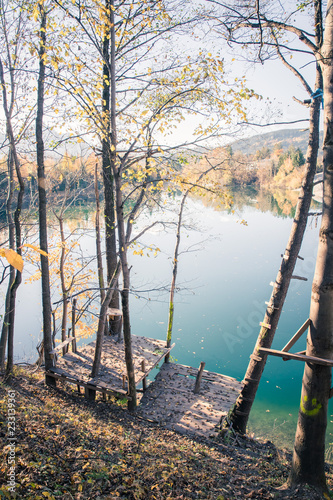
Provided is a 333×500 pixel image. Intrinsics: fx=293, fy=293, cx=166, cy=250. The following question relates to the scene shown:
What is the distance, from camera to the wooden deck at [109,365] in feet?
29.0

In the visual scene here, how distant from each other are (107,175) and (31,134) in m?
2.61

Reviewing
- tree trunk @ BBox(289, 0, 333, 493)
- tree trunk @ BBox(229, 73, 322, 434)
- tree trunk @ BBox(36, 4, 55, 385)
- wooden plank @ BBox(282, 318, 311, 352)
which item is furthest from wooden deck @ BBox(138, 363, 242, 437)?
wooden plank @ BBox(282, 318, 311, 352)

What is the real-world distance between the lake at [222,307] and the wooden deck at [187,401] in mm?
2193

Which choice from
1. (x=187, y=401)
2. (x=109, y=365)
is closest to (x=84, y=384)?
(x=109, y=365)

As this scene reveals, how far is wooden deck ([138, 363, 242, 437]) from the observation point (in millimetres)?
8195

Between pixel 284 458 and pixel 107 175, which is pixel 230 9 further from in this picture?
pixel 284 458

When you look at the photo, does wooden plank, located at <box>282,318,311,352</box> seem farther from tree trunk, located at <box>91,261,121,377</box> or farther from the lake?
tree trunk, located at <box>91,261,121,377</box>

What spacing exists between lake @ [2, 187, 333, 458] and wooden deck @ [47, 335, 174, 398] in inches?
80.1

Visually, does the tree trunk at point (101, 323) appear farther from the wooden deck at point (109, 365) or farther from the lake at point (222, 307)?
the lake at point (222, 307)

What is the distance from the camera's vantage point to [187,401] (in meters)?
9.33

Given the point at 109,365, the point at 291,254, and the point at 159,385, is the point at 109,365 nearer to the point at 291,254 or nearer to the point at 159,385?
the point at 159,385

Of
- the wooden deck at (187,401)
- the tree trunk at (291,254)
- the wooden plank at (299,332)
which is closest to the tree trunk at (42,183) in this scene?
the wooden deck at (187,401)

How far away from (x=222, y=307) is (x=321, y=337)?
15868 millimetres

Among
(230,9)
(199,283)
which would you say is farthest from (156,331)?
(230,9)
